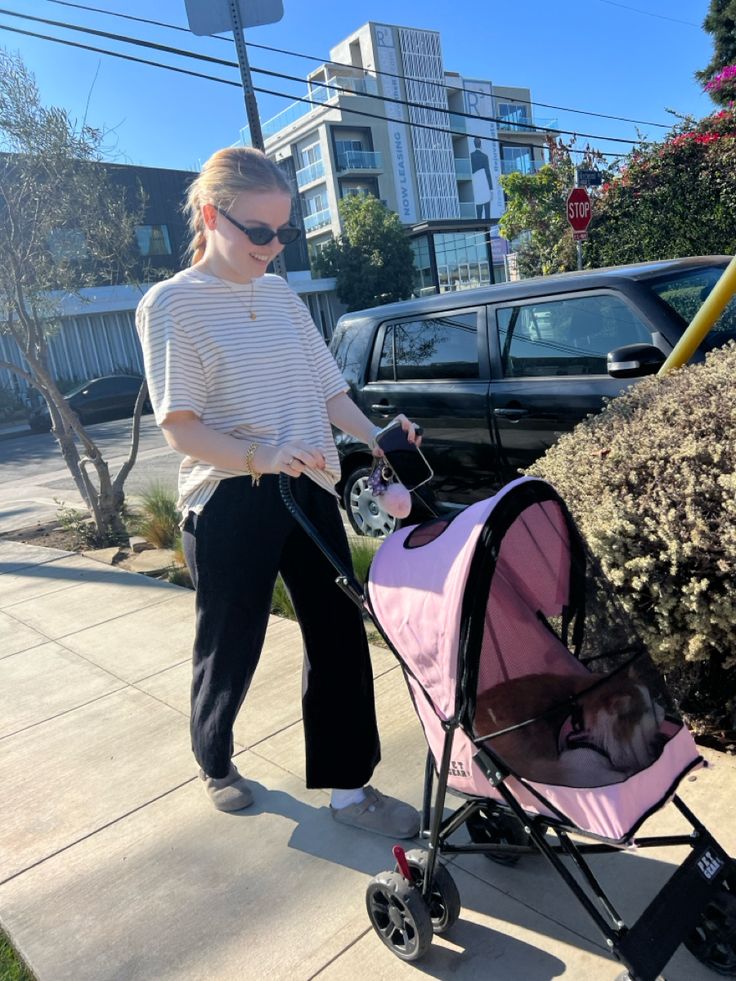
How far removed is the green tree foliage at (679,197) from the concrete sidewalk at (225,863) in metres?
9.78

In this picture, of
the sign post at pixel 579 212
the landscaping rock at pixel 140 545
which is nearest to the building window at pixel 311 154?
the sign post at pixel 579 212

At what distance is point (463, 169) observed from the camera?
65500 mm

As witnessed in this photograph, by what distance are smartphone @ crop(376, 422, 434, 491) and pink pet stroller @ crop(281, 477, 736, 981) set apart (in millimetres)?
315

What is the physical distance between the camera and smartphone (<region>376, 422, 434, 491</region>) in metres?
2.31

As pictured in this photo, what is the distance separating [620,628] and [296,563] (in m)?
1.03

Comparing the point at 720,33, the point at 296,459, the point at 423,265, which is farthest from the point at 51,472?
A: the point at 423,265

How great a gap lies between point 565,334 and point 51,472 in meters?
11.1

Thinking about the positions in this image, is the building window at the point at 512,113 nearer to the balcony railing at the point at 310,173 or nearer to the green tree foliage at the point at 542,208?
the balcony railing at the point at 310,173

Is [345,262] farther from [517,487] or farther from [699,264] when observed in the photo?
[517,487]

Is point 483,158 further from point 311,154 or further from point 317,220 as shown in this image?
point 317,220

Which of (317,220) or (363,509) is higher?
(317,220)

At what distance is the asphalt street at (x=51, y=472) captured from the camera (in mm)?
9664

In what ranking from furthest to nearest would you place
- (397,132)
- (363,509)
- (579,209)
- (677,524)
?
(397,132)
(579,209)
(363,509)
(677,524)

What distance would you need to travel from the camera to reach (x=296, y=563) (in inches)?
99.7
